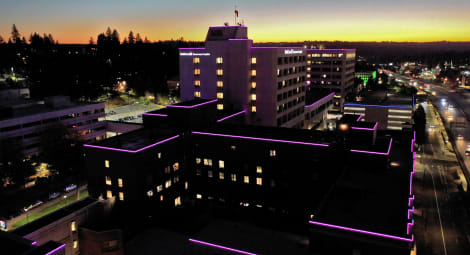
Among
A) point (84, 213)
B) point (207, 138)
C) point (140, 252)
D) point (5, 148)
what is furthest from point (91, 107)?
point (140, 252)

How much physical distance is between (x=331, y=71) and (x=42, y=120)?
106 metres

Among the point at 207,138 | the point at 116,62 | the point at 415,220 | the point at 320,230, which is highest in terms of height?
the point at 116,62

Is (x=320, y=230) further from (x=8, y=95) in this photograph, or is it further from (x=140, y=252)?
(x=8, y=95)

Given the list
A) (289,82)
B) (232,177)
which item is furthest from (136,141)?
(289,82)

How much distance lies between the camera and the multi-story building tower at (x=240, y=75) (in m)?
71.9

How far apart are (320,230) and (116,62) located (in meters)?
169

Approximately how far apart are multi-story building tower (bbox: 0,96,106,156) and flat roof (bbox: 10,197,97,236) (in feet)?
119

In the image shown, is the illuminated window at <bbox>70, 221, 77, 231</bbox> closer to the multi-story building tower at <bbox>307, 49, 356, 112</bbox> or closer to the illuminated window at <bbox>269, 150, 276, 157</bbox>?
the illuminated window at <bbox>269, 150, 276, 157</bbox>

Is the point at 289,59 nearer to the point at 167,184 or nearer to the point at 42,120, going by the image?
the point at 167,184

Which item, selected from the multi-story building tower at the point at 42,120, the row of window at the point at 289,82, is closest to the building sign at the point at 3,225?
the multi-story building tower at the point at 42,120

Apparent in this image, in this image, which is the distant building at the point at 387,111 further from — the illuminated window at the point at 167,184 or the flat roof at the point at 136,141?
the illuminated window at the point at 167,184

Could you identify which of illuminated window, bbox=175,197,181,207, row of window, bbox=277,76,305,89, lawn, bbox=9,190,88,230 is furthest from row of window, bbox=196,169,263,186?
row of window, bbox=277,76,305,89

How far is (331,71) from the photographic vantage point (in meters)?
139

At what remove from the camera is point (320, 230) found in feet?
99.9
